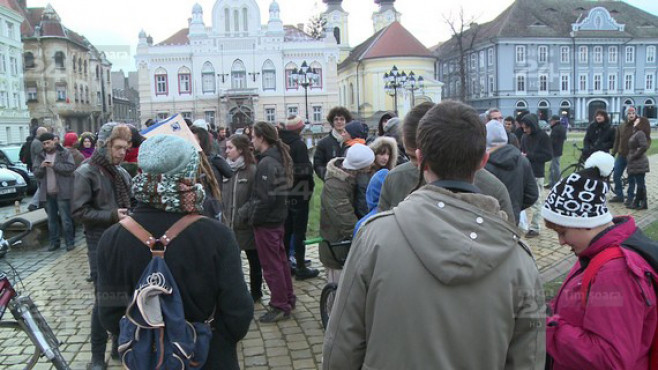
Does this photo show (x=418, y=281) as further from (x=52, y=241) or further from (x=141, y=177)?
(x=52, y=241)

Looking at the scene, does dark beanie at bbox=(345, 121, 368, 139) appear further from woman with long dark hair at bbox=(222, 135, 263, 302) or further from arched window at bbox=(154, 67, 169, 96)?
arched window at bbox=(154, 67, 169, 96)

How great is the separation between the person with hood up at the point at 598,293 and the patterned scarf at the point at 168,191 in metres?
1.74

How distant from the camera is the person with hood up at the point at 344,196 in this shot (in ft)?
17.6

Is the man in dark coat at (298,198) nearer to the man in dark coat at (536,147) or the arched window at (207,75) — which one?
the man in dark coat at (536,147)

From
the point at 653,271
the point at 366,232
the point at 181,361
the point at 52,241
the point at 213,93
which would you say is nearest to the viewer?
the point at 366,232

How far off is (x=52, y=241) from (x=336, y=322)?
9308 mm

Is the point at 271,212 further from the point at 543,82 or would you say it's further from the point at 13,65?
the point at 543,82

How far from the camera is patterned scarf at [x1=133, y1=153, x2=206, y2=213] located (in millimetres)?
2754

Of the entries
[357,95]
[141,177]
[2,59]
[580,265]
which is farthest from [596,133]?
[357,95]

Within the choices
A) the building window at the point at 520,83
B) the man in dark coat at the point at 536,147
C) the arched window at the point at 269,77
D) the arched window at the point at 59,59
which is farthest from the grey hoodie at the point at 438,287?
the arched window at the point at 59,59

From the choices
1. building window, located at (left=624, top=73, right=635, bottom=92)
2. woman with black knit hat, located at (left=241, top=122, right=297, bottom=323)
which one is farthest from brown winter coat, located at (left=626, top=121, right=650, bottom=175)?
building window, located at (left=624, top=73, right=635, bottom=92)

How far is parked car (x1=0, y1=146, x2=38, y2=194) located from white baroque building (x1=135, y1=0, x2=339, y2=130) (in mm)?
43573

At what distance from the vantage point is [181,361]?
8.54 ft

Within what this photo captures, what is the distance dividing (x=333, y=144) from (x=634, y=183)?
7328mm
